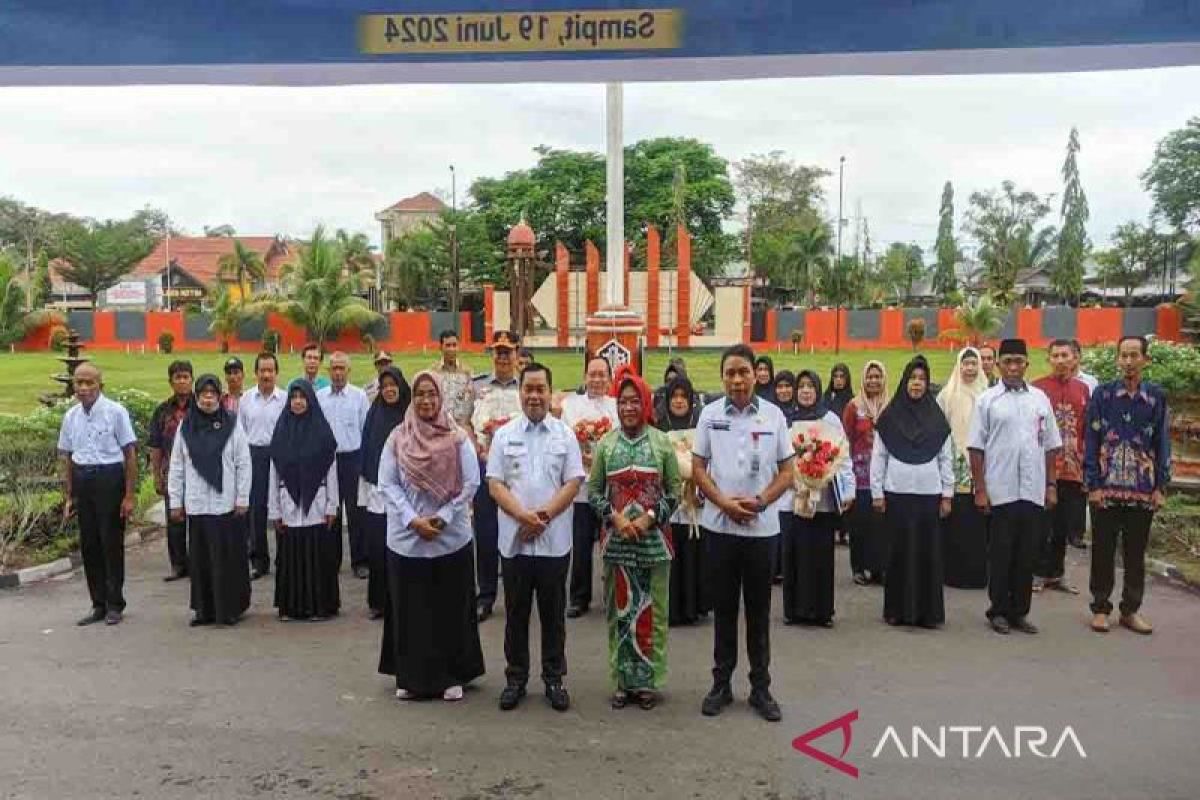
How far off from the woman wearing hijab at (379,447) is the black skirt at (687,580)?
1792 millimetres

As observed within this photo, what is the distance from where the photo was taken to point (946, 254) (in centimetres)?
5622

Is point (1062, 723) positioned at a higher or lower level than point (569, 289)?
lower

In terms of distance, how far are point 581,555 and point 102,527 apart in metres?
2.98

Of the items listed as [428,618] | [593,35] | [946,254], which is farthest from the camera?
[946,254]

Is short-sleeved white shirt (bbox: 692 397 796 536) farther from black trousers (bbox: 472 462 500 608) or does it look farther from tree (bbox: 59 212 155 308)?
tree (bbox: 59 212 155 308)

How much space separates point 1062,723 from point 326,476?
172 inches

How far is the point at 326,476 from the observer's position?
6324mm

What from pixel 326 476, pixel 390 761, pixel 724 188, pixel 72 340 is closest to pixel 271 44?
pixel 390 761

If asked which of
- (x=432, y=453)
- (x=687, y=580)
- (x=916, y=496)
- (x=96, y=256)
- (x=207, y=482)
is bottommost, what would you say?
(x=687, y=580)

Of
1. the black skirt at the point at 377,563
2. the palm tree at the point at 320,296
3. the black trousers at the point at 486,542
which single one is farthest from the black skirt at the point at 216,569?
the palm tree at the point at 320,296

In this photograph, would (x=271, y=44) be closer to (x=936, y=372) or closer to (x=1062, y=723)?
(x=1062, y=723)

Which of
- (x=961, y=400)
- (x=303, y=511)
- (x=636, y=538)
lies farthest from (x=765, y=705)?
(x=961, y=400)

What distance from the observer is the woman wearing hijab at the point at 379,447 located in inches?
241

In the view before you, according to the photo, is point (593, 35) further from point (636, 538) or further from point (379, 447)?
point (379, 447)
